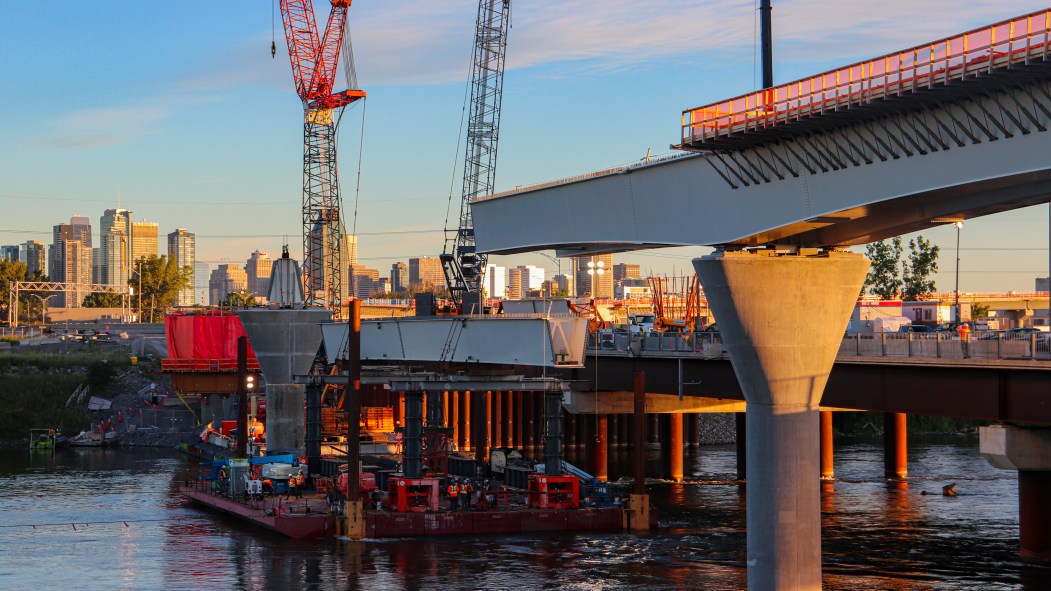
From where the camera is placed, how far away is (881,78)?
3597 cm

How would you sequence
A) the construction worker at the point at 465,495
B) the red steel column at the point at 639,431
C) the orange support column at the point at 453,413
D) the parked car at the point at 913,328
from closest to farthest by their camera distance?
1. the red steel column at the point at 639,431
2. the construction worker at the point at 465,495
3. the parked car at the point at 913,328
4. the orange support column at the point at 453,413

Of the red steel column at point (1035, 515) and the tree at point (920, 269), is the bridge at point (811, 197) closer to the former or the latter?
the red steel column at point (1035, 515)

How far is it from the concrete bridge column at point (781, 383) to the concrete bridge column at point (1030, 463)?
35.5ft

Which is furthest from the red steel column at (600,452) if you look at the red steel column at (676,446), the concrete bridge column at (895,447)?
the concrete bridge column at (895,447)

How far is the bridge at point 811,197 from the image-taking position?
33469 mm

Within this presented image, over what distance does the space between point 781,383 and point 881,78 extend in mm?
9964

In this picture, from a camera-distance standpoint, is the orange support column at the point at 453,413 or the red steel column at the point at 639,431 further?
the orange support column at the point at 453,413

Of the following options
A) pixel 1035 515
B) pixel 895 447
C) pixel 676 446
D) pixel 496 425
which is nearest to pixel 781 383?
pixel 1035 515

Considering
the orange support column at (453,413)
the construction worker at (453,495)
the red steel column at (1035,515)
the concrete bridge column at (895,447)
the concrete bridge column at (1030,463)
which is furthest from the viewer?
the orange support column at (453,413)

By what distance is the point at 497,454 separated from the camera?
77312mm

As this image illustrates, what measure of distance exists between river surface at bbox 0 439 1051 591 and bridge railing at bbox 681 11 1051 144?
1791cm

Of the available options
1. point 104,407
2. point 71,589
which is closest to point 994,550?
point 71,589

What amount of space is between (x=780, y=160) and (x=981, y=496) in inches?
1544

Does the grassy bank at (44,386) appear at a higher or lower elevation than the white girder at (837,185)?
lower
